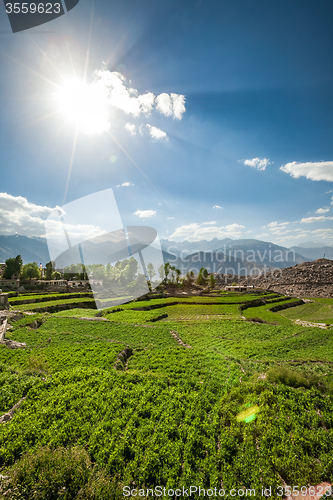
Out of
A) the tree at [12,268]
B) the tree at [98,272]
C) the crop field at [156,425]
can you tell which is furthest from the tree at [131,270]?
the crop field at [156,425]

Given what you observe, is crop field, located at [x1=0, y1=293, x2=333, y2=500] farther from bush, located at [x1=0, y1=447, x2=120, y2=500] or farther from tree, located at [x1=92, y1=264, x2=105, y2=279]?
tree, located at [x1=92, y1=264, x2=105, y2=279]

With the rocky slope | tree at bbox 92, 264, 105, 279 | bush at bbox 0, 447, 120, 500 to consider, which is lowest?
the rocky slope

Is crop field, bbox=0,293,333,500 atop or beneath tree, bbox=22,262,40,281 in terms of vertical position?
beneath

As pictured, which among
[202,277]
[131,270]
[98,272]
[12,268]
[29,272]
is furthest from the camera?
[202,277]

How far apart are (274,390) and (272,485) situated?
5.92 m

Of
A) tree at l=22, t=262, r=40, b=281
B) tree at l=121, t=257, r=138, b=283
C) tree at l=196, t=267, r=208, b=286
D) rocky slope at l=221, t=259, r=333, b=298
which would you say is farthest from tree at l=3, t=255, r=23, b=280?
rocky slope at l=221, t=259, r=333, b=298

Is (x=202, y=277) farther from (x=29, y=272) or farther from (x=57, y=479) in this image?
(x=57, y=479)

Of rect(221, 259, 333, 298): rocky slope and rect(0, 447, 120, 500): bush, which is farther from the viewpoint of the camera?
rect(221, 259, 333, 298): rocky slope

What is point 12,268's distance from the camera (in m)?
82.8

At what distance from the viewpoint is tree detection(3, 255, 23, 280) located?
82312mm

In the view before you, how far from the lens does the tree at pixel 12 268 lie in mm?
82312

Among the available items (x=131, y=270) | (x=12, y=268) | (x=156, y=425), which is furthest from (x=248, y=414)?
(x=131, y=270)

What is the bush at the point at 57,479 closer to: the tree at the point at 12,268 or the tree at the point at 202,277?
the tree at the point at 12,268

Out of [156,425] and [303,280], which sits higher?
[156,425]
